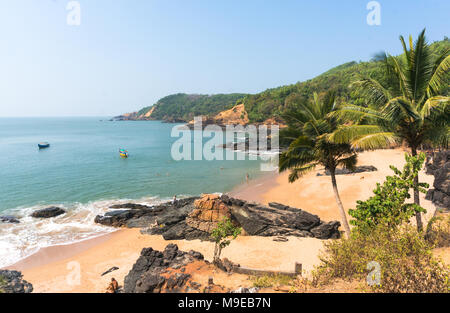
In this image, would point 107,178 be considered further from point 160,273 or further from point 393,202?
point 393,202

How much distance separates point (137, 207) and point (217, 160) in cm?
2921

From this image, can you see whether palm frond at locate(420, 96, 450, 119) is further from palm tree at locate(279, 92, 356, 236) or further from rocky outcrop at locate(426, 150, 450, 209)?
rocky outcrop at locate(426, 150, 450, 209)

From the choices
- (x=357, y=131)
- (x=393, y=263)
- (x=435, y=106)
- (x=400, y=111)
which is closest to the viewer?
(x=393, y=263)

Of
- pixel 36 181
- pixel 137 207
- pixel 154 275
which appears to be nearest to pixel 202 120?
pixel 36 181

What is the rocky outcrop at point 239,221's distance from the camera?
713 inches

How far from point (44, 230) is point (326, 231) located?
2345 centimetres

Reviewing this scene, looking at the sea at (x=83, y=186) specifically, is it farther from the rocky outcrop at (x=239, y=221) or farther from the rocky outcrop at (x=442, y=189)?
the rocky outcrop at (x=442, y=189)

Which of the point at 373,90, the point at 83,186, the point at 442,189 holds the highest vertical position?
the point at 373,90

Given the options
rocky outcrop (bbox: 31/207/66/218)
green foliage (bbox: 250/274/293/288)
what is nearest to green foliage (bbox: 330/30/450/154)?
green foliage (bbox: 250/274/293/288)

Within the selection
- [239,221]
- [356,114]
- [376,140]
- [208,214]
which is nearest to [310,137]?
[356,114]

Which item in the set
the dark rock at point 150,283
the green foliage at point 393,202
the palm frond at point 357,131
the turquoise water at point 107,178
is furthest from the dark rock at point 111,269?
the turquoise water at point 107,178

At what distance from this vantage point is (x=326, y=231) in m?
17.6

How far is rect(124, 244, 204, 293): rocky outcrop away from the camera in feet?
33.6
